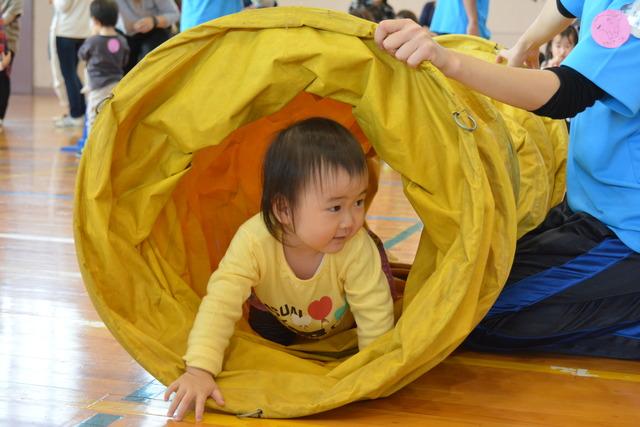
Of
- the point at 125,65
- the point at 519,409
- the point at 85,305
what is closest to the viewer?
the point at 519,409

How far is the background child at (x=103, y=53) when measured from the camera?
527 cm

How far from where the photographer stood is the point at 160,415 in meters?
1.53

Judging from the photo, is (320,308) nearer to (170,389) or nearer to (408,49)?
(170,389)

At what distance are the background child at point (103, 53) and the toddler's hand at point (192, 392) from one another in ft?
12.8

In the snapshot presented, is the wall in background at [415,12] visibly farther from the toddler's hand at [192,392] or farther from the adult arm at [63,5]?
the toddler's hand at [192,392]

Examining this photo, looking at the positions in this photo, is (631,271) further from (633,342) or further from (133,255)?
(133,255)

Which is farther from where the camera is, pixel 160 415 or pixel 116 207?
pixel 116 207

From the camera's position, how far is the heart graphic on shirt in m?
1.81

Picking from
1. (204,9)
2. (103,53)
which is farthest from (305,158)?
(103,53)

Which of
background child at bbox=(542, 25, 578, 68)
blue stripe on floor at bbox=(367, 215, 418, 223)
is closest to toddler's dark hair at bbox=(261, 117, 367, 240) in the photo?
blue stripe on floor at bbox=(367, 215, 418, 223)

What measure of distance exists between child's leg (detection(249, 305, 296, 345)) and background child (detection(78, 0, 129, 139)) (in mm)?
3554

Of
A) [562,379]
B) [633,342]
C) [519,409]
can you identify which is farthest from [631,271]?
[519,409]

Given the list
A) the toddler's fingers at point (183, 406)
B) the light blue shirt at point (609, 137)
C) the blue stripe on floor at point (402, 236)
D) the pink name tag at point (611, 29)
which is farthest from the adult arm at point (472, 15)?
the toddler's fingers at point (183, 406)

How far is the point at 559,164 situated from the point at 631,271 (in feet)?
1.84
